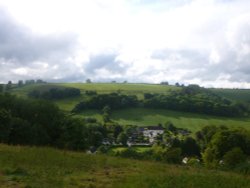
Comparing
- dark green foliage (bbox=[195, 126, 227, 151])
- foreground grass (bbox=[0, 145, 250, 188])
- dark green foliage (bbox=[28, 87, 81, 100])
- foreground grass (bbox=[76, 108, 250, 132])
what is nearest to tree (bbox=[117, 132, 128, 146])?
dark green foliage (bbox=[195, 126, 227, 151])

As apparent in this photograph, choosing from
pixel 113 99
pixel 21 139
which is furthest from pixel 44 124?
pixel 113 99

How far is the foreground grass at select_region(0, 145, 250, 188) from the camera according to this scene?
16.9 meters

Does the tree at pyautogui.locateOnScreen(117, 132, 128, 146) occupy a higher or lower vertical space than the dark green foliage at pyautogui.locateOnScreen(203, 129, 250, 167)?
lower

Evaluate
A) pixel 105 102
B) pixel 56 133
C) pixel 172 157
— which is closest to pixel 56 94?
pixel 105 102

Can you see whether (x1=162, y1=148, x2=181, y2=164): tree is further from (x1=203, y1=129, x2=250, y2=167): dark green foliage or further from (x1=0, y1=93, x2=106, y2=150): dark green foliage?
(x1=0, y1=93, x2=106, y2=150): dark green foliage

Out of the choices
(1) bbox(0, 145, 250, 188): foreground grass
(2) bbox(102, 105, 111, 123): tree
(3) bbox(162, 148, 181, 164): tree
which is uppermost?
(1) bbox(0, 145, 250, 188): foreground grass

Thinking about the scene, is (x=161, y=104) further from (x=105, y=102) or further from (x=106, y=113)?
(x=106, y=113)

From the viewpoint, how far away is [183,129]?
14450cm

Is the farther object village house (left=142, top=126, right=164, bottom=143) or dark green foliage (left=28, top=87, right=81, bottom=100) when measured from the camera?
dark green foliage (left=28, top=87, right=81, bottom=100)

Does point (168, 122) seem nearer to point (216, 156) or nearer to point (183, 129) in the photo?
point (183, 129)

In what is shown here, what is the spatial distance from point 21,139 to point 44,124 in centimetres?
1022

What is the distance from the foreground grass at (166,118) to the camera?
496ft

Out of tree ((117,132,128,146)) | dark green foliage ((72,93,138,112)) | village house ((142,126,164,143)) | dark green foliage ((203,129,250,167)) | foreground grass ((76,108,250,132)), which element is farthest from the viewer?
dark green foliage ((72,93,138,112))

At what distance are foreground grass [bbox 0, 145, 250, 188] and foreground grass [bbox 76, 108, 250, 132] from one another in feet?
408
